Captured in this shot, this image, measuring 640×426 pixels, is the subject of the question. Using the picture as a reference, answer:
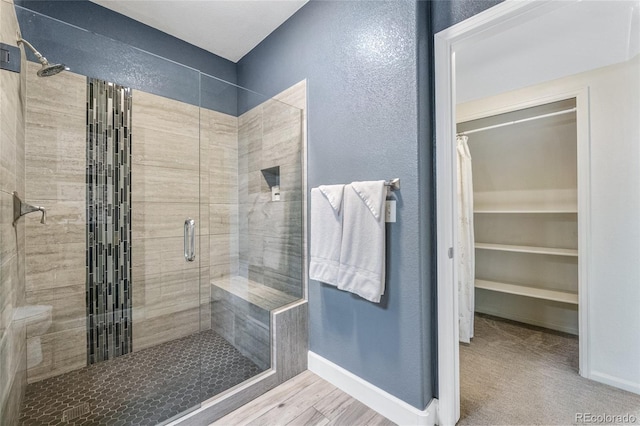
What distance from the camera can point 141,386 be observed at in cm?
162

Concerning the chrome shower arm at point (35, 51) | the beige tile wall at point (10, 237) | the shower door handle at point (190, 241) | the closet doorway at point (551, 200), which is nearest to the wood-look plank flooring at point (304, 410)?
the closet doorway at point (551, 200)

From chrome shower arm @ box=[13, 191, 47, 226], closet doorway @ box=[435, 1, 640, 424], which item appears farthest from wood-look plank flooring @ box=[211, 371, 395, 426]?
chrome shower arm @ box=[13, 191, 47, 226]

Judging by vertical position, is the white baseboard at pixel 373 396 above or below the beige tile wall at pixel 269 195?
below

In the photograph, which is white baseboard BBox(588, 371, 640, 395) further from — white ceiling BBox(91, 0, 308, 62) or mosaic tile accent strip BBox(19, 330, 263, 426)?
white ceiling BBox(91, 0, 308, 62)

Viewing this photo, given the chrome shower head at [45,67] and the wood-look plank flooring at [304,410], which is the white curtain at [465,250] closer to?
the wood-look plank flooring at [304,410]

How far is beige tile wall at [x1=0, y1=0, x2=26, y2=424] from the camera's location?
1156 millimetres

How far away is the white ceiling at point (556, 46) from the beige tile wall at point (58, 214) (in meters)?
2.32

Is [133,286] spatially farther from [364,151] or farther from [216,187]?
[364,151]

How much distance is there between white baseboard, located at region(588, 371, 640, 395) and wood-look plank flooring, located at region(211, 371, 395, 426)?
1519 millimetres

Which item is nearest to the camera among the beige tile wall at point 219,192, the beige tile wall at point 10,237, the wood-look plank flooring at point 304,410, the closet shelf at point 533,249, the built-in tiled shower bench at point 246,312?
the beige tile wall at point 10,237

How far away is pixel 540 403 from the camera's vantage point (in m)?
1.62

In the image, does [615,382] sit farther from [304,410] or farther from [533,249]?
[304,410]

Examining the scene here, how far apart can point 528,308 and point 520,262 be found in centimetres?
46

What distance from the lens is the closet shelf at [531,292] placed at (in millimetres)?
2410
